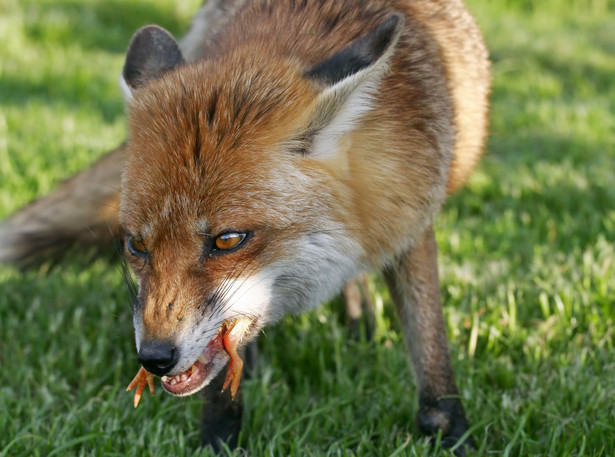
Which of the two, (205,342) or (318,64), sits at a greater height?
(318,64)

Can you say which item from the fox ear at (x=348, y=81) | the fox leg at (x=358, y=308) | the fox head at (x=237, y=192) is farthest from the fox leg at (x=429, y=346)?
the fox leg at (x=358, y=308)

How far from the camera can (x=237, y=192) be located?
2.79m

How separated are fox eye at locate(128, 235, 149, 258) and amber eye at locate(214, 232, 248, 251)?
0.32m

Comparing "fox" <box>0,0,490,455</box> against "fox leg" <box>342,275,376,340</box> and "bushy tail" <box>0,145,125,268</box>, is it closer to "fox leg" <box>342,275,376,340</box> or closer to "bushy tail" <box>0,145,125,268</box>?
"fox leg" <box>342,275,376,340</box>

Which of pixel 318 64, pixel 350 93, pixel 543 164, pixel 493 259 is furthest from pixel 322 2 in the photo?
pixel 543 164

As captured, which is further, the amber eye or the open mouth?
the open mouth

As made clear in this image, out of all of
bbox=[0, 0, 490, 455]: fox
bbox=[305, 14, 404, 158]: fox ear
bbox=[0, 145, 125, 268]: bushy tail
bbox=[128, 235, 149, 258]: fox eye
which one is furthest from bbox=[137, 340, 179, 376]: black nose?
bbox=[0, 145, 125, 268]: bushy tail

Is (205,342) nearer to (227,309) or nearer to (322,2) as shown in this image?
(227,309)

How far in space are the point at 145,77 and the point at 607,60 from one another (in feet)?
32.3

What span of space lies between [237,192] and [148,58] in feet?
3.55

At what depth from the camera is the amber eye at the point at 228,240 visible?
2756mm

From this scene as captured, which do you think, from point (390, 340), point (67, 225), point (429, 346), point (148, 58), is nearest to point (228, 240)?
point (148, 58)

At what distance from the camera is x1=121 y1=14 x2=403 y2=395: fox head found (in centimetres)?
275

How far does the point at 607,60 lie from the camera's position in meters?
11.4
